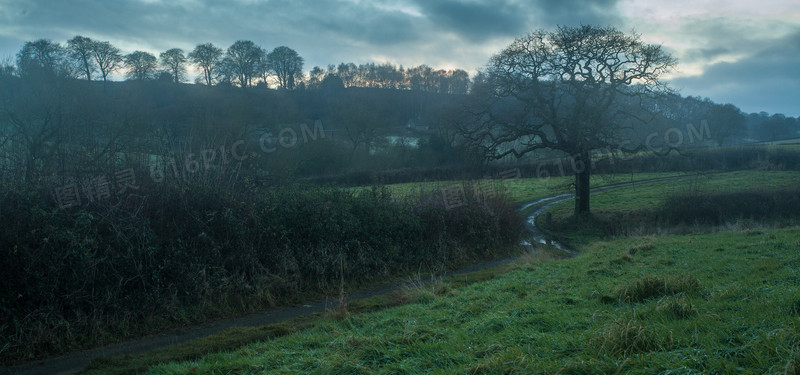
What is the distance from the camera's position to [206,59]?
4056cm

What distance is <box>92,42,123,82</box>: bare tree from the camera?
26.0 m

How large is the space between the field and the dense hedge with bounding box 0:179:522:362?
8.20ft

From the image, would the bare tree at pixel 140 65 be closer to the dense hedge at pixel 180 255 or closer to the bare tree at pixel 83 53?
the bare tree at pixel 83 53

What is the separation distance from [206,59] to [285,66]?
795 cm

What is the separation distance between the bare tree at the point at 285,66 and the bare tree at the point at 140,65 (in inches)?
491

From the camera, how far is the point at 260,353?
619cm

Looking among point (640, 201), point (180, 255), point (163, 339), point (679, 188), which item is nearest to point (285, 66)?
point (640, 201)

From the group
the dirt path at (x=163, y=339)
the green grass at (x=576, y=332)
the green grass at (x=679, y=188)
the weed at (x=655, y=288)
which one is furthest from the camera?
the green grass at (x=679, y=188)

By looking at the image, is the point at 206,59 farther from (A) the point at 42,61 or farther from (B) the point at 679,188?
(B) the point at 679,188

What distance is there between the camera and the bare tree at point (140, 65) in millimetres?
30138

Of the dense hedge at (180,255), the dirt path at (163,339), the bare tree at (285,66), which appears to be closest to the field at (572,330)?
the dirt path at (163,339)

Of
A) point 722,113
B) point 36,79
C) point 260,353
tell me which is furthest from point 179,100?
point 722,113

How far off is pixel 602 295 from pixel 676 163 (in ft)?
134

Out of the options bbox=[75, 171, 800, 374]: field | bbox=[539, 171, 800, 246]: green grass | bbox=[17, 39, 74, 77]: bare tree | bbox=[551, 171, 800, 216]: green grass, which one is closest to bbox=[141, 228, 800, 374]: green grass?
bbox=[75, 171, 800, 374]: field
